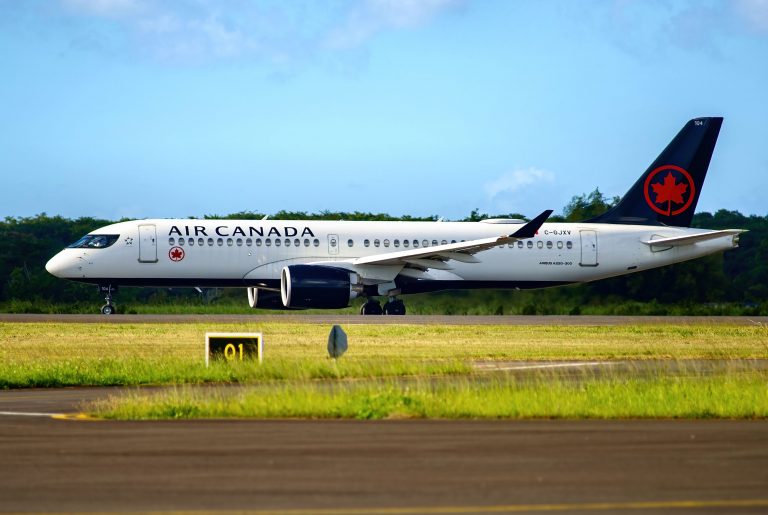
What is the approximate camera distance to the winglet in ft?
135

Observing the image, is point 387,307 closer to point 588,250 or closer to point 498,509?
point 588,250

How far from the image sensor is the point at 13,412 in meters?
15.9

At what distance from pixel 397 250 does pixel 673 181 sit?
11622 mm

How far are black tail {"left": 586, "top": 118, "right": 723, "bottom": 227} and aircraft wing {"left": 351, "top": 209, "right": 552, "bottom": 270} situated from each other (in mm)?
7657

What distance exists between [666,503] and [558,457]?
2340mm

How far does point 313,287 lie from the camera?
42.1 m

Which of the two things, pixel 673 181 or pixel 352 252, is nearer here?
pixel 352 252

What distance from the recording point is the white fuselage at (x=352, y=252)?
43.8 m

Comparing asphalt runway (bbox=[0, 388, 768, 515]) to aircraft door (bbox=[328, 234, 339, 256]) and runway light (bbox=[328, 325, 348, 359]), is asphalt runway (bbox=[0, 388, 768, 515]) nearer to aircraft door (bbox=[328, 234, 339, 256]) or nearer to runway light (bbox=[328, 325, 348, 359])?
runway light (bbox=[328, 325, 348, 359])

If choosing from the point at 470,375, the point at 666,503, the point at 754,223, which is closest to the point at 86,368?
the point at 470,375

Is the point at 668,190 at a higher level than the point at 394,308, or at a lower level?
higher

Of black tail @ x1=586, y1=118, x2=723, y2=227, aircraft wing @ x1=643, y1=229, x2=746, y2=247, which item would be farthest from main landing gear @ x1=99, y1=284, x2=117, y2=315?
aircraft wing @ x1=643, y1=229, x2=746, y2=247

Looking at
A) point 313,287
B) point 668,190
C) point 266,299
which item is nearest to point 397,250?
point 266,299

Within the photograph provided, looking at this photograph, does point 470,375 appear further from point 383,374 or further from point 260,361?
point 260,361
